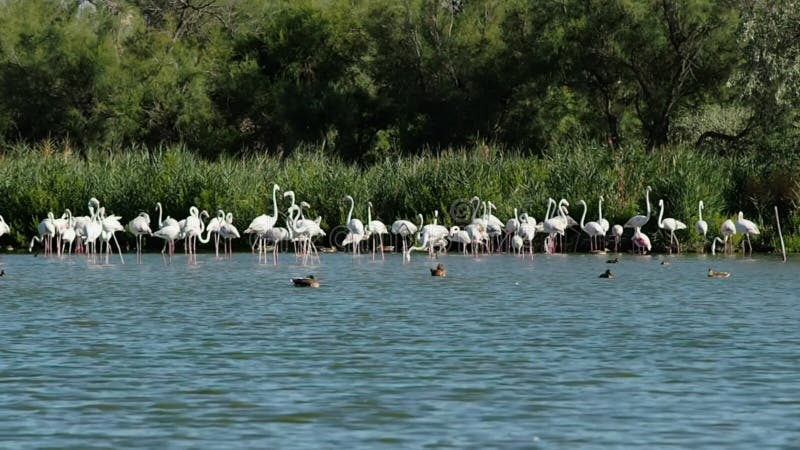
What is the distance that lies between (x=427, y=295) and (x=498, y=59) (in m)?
33.0

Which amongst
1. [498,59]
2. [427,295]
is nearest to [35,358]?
[427,295]

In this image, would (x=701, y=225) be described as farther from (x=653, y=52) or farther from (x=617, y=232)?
(x=653, y=52)

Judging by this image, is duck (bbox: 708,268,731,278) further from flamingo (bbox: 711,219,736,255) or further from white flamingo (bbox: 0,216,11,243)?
white flamingo (bbox: 0,216,11,243)

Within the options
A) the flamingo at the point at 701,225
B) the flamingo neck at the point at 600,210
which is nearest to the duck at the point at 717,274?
the flamingo at the point at 701,225

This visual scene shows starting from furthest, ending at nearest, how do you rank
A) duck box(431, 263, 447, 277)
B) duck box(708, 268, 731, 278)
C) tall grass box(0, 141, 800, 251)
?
tall grass box(0, 141, 800, 251)
duck box(431, 263, 447, 277)
duck box(708, 268, 731, 278)

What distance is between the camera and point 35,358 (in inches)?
561

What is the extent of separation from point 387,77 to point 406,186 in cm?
2070

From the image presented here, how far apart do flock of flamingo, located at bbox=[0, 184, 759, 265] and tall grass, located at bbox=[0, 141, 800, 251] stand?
0.59m

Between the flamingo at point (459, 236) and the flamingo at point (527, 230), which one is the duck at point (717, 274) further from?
the flamingo at point (459, 236)

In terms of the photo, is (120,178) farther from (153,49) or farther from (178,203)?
(153,49)

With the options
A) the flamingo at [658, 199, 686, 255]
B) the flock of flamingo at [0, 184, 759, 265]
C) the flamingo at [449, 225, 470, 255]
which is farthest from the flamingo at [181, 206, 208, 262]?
the flamingo at [658, 199, 686, 255]

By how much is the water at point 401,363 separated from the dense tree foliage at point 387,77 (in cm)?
2624

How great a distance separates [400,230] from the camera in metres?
31.7

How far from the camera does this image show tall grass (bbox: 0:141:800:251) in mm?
34500
